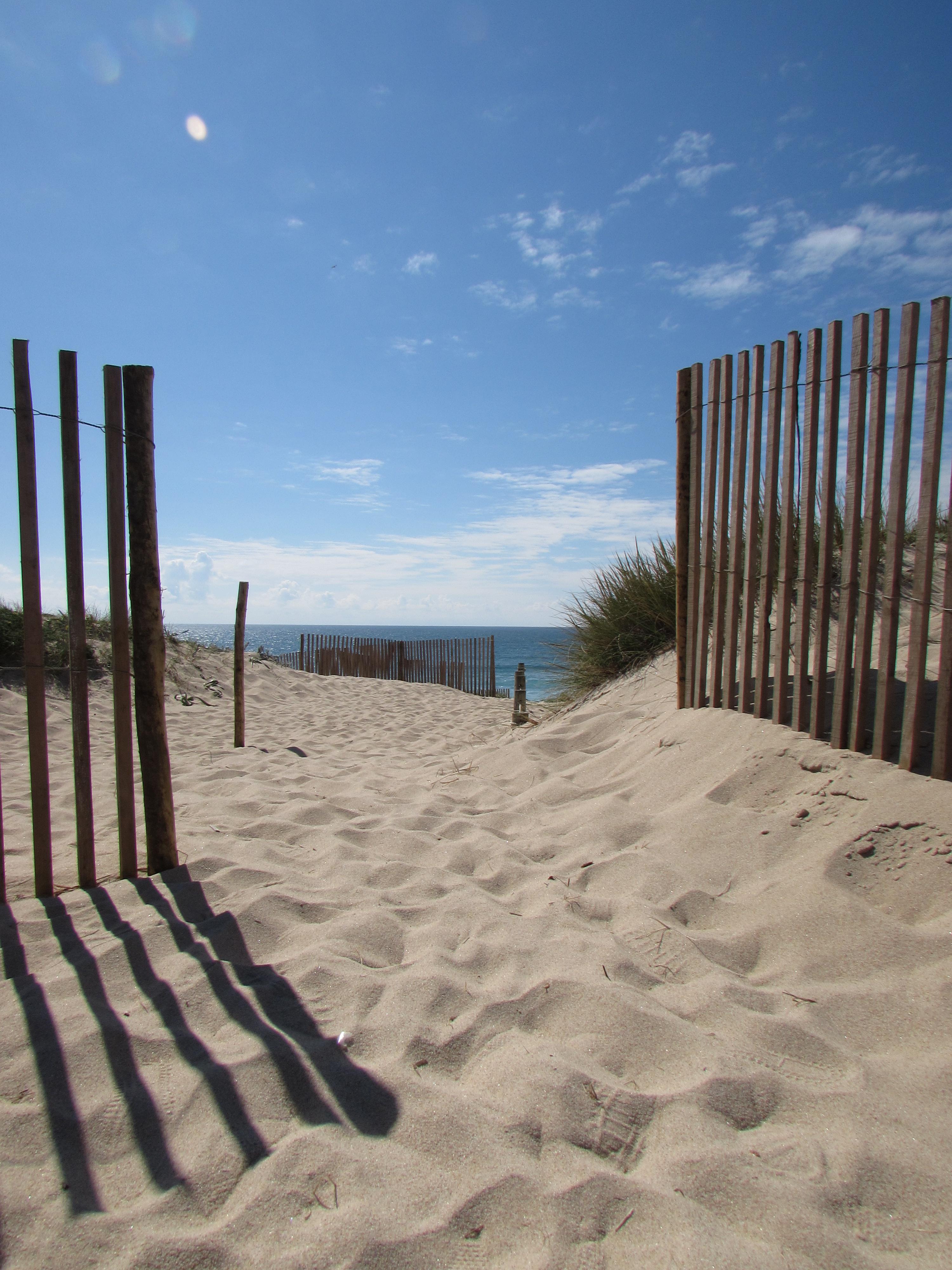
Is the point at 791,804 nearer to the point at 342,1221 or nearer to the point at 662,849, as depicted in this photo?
the point at 662,849

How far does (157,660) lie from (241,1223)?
2154mm

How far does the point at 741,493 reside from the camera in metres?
3.50

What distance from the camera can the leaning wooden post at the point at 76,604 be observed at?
259 cm

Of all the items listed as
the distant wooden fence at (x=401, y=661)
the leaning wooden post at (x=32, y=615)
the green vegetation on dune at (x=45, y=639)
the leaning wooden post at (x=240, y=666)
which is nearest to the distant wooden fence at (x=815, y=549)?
the leaning wooden post at (x=32, y=615)

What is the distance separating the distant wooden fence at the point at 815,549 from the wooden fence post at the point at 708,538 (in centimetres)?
1

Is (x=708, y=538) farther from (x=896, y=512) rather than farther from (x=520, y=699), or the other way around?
(x=520, y=699)

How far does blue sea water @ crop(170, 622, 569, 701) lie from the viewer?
30.9 feet

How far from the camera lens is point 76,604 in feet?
8.62

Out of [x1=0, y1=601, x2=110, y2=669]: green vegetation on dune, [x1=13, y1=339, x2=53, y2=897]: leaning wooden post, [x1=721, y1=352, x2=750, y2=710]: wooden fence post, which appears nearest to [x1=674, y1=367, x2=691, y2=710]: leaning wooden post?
[x1=721, y1=352, x2=750, y2=710]: wooden fence post

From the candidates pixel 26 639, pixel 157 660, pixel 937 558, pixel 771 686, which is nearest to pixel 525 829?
pixel 771 686

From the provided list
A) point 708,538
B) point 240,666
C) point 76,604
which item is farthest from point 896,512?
point 240,666

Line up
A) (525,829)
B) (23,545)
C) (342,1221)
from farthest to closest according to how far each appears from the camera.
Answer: (525,829) → (23,545) → (342,1221)

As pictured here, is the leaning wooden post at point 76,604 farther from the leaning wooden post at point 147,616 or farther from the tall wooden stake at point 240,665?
the tall wooden stake at point 240,665

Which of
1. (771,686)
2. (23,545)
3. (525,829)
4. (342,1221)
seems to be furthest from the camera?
(771,686)
